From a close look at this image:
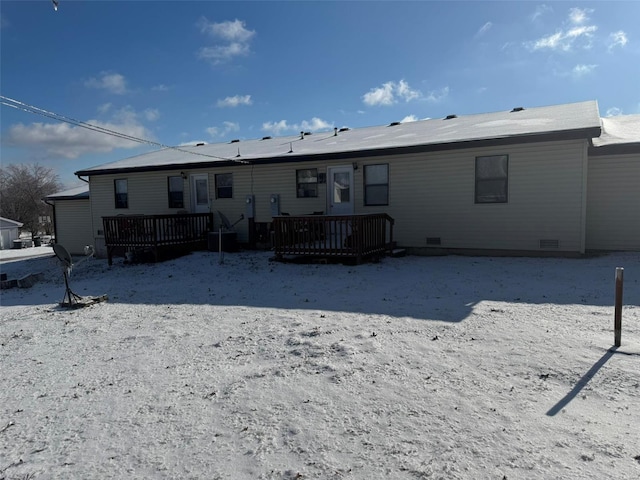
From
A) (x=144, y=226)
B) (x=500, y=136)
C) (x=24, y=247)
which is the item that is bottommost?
(x=24, y=247)

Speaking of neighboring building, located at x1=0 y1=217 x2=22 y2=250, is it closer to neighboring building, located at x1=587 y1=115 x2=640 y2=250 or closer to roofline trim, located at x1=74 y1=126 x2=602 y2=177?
roofline trim, located at x1=74 y1=126 x2=602 y2=177

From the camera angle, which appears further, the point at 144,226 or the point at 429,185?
the point at 144,226

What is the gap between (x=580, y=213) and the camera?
8969 mm

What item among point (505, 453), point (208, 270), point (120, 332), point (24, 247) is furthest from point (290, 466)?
point (24, 247)

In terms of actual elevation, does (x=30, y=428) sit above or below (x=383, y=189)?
below

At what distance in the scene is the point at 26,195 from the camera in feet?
127

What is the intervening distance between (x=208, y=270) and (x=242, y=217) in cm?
375

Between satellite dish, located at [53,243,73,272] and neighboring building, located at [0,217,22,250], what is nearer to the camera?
satellite dish, located at [53,243,73,272]

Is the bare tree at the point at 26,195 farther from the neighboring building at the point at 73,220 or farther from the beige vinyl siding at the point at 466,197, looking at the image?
the beige vinyl siding at the point at 466,197

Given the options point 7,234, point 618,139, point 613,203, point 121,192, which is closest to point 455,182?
point 613,203

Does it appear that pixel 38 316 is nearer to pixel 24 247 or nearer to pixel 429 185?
pixel 429 185

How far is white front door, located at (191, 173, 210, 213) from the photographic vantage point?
1362 cm

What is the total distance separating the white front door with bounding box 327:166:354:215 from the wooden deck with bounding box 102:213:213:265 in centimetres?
426

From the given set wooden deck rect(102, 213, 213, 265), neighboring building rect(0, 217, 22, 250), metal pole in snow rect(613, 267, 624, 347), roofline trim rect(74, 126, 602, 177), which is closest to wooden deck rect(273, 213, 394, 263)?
roofline trim rect(74, 126, 602, 177)
